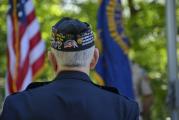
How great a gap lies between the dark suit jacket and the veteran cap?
0.39ft

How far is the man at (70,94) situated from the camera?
2.77 metres

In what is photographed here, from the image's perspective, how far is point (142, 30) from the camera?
50.0 feet

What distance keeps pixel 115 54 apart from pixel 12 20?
4.63 feet

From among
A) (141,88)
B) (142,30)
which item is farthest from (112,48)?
(142,30)

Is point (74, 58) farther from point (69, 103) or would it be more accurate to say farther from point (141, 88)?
point (141, 88)

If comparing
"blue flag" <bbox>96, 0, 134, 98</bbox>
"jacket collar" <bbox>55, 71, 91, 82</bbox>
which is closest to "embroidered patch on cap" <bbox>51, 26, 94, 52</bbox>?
"jacket collar" <bbox>55, 71, 91, 82</bbox>

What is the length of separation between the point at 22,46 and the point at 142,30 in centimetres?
779

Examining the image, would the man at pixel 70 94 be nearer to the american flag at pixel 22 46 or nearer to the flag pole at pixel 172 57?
the flag pole at pixel 172 57

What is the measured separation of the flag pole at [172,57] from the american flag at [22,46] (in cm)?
196

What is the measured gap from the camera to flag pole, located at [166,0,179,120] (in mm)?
6355

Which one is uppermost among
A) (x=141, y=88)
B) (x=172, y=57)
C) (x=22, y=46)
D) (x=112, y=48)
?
(x=22, y=46)

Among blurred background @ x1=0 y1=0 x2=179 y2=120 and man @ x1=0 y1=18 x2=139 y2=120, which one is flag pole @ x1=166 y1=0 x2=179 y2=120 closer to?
man @ x1=0 y1=18 x2=139 y2=120

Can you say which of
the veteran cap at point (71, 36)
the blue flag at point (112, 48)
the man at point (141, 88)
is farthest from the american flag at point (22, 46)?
the veteran cap at point (71, 36)

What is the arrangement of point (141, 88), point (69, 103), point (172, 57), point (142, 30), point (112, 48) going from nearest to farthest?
point (69, 103) → point (172, 57) → point (112, 48) → point (141, 88) → point (142, 30)
